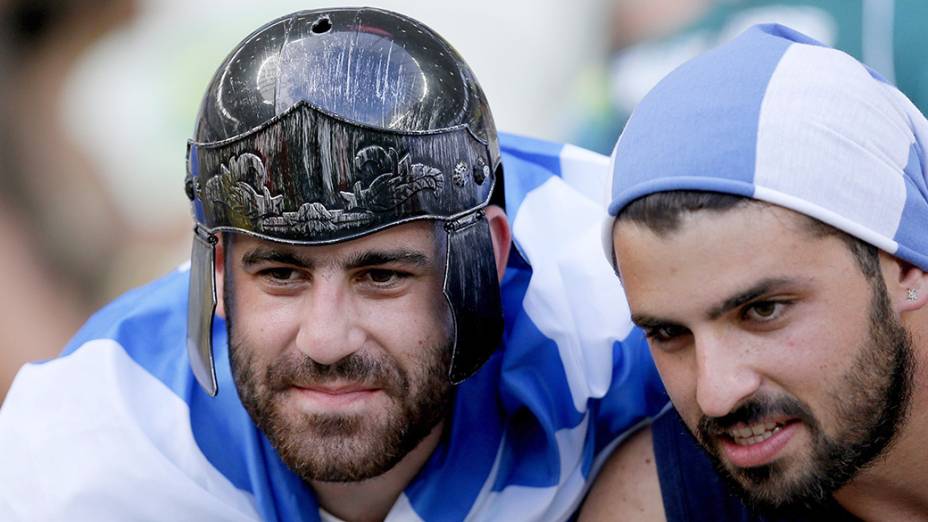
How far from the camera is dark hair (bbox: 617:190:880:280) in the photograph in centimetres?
234

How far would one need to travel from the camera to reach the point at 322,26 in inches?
111

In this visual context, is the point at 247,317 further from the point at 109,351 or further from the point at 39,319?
the point at 39,319

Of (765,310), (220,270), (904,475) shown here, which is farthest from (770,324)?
(220,270)

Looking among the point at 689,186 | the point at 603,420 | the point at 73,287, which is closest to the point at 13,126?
the point at 73,287

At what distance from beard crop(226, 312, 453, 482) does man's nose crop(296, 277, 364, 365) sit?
0.10 ft

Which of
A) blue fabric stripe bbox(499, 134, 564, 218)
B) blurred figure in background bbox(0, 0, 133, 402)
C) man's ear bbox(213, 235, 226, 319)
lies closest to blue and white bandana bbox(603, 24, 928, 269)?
blue fabric stripe bbox(499, 134, 564, 218)

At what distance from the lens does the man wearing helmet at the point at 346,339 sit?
8.87 ft

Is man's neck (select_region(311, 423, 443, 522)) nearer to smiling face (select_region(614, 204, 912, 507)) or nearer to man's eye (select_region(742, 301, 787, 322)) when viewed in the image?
smiling face (select_region(614, 204, 912, 507))

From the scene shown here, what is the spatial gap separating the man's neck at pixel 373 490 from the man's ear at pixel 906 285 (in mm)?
1040

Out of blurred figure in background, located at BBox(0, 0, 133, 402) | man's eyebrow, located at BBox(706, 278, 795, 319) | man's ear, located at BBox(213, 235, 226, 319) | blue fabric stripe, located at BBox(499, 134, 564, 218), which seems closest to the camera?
man's eyebrow, located at BBox(706, 278, 795, 319)

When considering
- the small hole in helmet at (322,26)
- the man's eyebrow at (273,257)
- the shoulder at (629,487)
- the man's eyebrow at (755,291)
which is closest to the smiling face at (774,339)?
the man's eyebrow at (755,291)

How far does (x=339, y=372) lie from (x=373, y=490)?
1.39ft

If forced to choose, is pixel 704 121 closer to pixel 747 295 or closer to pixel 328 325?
pixel 747 295

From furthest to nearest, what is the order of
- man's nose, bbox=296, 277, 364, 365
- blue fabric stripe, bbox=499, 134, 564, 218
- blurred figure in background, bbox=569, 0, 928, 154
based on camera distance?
1. blurred figure in background, bbox=569, 0, 928, 154
2. blue fabric stripe, bbox=499, 134, 564, 218
3. man's nose, bbox=296, 277, 364, 365
